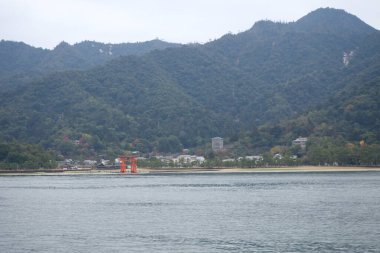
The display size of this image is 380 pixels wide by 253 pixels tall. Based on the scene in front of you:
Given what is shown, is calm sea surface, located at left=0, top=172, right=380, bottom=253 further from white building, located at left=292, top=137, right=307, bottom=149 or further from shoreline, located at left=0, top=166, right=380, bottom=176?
white building, located at left=292, top=137, right=307, bottom=149

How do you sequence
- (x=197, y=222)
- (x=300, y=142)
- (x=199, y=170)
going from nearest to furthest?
(x=197, y=222) → (x=199, y=170) → (x=300, y=142)

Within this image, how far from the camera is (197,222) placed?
141 feet

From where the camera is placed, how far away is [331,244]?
33125 mm

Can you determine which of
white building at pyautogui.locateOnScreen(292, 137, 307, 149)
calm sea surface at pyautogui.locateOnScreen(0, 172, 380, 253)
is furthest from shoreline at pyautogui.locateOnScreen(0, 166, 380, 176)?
calm sea surface at pyautogui.locateOnScreen(0, 172, 380, 253)

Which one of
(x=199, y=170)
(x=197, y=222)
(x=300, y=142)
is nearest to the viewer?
(x=197, y=222)

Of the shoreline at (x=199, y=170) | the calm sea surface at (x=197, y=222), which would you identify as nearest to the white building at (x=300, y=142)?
the shoreline at (x=199, y=170)

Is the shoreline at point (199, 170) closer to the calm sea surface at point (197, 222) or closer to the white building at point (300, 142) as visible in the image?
the white building at point (300, 142)

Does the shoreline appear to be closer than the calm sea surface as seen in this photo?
No

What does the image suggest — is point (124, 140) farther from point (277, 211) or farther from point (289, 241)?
point (289, 241)

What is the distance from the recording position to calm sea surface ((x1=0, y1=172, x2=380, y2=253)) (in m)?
33.7

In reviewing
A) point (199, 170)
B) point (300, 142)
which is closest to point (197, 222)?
point (199, 170)

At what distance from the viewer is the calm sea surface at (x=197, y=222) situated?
33.7m

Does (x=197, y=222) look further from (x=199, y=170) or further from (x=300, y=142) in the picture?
(x=300, y=142)

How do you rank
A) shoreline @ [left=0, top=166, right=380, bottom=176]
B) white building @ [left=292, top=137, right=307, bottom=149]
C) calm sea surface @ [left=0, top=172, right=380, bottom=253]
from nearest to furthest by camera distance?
calm sea surface @ [left=0, top=172, right=380, bottom=253], shoreline @ [left=0, top=166, right=380, bottom=176], white building @ [left=292, top=137, right=307, bottom=149]
